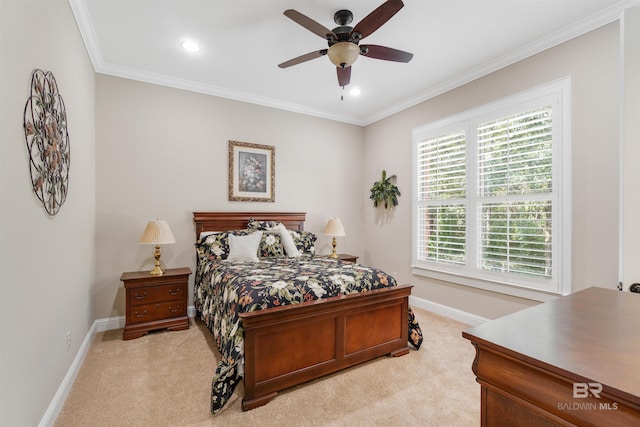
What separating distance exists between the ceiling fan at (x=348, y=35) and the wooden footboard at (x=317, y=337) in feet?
6.49

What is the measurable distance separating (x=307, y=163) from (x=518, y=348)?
13.5ft

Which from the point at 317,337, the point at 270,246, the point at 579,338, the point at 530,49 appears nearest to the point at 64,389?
the point at 317,337

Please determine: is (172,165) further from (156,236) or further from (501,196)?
(501,196)

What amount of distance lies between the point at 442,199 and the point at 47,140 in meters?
3.87

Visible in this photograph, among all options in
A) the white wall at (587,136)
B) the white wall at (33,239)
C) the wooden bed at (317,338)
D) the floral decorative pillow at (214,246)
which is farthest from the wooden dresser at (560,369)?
the floral decorative pillow at (214,246)

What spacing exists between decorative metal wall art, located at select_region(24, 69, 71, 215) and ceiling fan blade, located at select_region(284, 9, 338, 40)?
1563 mm

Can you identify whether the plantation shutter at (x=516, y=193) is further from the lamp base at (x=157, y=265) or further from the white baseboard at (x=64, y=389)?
the white baseboard at (x=64, y=389)

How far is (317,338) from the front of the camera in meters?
2.29

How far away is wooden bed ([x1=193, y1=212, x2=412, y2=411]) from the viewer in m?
2.02

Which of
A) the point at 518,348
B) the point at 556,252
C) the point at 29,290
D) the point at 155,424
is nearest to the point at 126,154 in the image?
the point at 29,290

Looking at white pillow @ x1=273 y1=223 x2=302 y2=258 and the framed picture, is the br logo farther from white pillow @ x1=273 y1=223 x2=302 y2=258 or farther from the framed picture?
the framed picture

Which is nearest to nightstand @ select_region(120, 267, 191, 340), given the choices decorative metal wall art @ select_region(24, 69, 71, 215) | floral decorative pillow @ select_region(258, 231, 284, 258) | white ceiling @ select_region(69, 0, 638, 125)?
floral decorative pillow @ select_region(258, 231, 284, 258)

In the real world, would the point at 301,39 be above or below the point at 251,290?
above

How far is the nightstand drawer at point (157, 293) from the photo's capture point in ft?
10.2
